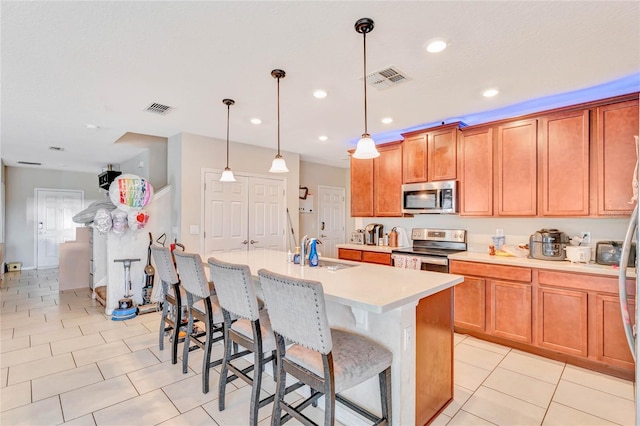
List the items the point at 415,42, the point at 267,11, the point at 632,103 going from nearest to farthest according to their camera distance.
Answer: the point at 267,11 < the point at 415,42 < the point at 632,103

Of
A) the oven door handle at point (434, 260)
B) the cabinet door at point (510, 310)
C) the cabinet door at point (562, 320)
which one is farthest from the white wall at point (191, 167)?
the cabinet door at point (562, 320)

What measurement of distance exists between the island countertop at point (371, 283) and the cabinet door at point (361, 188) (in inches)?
93.2

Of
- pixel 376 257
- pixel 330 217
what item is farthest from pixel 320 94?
pixel 330 217

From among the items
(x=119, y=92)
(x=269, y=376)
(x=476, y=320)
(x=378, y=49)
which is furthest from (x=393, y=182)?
(x=119, y=92)

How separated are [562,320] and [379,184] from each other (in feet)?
8.91

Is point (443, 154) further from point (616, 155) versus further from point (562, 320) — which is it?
point (562, 320)

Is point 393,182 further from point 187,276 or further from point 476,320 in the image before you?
point 187,276

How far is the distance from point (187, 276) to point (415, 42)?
2.42 m

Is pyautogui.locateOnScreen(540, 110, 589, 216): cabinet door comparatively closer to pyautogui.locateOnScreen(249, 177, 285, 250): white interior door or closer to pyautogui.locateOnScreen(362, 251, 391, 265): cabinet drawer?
pyautogui.locateOnScreen(362, 251, 391, 265): cabinet drawer

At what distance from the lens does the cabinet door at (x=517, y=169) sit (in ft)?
11.0

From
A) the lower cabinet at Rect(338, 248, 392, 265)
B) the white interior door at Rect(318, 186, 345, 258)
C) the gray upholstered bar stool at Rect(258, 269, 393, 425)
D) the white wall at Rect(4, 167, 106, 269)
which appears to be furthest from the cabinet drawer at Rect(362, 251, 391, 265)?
the white wall at Rect(4, 167, 106, 269)

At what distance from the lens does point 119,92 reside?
3.04 m

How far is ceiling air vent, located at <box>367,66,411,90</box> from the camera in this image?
2.61 metres

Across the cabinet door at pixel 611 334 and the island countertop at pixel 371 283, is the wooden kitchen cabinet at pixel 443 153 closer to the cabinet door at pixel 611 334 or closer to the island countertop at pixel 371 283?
the cabinet door at pixel 611 334
